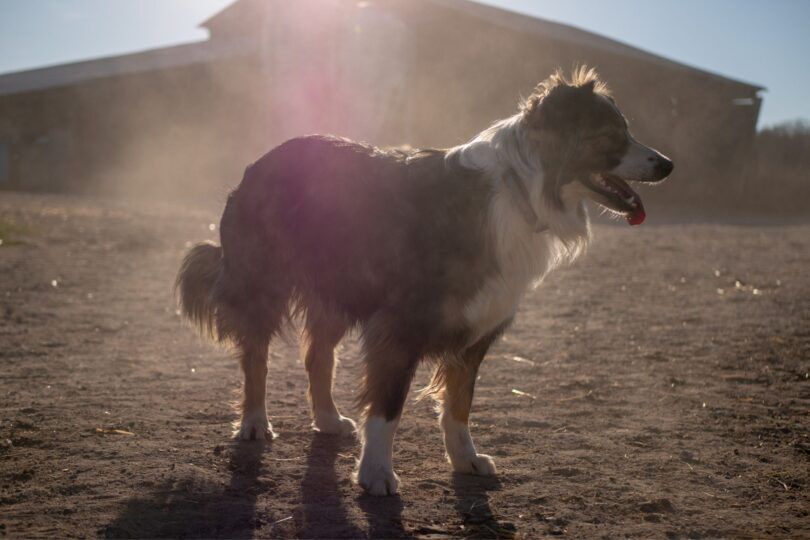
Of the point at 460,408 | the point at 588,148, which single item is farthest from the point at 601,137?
the point at 460,408

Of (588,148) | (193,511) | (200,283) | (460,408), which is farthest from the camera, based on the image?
(200,283)

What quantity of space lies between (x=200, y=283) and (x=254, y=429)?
113 cm

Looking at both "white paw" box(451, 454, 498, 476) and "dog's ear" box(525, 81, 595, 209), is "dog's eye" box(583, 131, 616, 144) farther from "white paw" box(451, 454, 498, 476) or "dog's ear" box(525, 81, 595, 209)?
"white paw" box(451, 454, 498, 476)

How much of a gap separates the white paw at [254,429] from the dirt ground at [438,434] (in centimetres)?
8

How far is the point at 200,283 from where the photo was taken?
543 cm

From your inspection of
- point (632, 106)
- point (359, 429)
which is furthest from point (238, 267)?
point (632, 106)

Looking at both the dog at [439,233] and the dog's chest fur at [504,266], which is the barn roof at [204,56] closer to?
the dog at [439,233]

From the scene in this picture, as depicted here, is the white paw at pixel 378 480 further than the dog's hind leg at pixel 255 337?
No

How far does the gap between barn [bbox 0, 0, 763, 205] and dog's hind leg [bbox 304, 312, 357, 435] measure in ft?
60.2

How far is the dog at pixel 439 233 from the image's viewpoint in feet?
13.5

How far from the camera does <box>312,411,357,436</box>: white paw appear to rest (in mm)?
5078

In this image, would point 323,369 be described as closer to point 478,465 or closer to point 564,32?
point 478,465

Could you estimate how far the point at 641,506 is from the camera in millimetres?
3822

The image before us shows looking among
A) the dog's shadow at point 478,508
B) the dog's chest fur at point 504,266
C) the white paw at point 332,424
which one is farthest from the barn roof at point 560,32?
the dog's shadow at point 478,508
